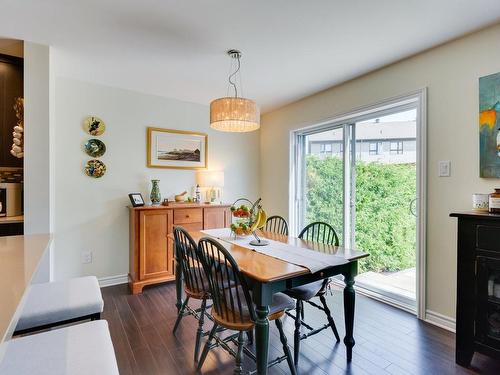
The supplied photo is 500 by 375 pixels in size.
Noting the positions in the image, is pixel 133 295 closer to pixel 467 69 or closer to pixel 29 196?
pixel 29 196

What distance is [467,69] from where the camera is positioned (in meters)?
2.20

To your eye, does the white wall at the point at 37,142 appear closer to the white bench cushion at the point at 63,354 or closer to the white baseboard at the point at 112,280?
the white baseboard at the point at 112,280

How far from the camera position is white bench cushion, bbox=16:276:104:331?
1436 mm

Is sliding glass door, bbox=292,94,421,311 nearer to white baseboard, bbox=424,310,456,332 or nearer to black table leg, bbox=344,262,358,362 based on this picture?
white baseboard, bbox=424,310,456,332

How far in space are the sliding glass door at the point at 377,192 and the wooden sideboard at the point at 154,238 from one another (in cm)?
172

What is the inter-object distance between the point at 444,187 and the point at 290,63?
178 cm

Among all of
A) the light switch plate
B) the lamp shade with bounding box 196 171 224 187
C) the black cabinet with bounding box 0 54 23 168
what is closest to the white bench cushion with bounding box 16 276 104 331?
the black cabinet with bounding box 0 54 23 168

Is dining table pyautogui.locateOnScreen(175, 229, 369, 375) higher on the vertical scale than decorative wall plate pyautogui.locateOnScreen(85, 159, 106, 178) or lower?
lower

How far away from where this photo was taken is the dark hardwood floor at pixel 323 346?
1842 millimetres

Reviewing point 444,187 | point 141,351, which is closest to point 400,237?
point 444,187

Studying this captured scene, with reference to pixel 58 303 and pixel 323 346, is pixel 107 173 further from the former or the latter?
pixel 323 346

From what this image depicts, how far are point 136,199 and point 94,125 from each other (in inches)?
39.1

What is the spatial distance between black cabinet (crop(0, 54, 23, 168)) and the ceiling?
1.22 feet

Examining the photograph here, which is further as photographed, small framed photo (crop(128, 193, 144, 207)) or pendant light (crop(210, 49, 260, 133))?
small framed photo (crop(128, 193, 144, 207))
